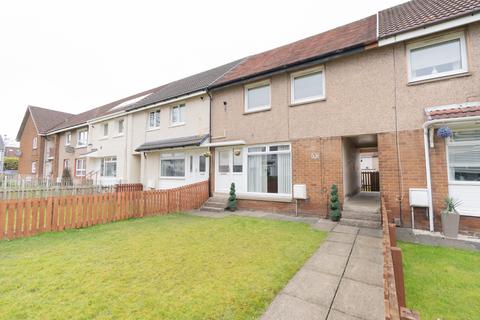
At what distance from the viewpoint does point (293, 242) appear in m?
5.76

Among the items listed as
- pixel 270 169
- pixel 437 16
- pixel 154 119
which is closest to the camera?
pixel 437 16

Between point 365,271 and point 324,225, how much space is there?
3.62 metres

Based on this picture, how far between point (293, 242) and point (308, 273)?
1.75 m

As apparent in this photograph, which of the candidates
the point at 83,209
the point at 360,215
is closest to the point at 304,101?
the point at 360,215

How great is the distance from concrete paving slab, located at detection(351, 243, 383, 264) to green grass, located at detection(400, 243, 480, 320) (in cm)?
46

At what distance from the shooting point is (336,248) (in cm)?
535

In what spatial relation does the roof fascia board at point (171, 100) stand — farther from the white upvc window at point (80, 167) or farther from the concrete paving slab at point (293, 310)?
the concrete paving slab at point (293, 310)

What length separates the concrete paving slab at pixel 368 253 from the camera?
4590mm

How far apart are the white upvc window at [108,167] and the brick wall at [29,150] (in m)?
14.5

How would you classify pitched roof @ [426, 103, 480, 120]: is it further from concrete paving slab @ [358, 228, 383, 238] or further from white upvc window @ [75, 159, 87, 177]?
white upvc window @ [75, 159, 87, 177]

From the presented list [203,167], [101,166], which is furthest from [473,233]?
[101,166]

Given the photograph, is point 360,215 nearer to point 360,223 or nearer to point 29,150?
point 360,223

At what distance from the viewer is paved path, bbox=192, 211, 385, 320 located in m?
Result: 2.86

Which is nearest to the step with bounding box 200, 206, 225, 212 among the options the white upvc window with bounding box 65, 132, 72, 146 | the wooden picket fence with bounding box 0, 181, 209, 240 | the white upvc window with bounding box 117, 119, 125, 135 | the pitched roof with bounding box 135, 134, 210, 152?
the wooden picket fence with bounding box 0, 181, 209, 240
